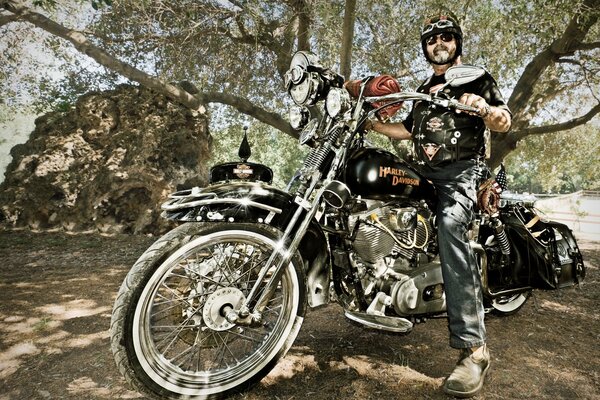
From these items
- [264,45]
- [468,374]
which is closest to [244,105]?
[264,45]

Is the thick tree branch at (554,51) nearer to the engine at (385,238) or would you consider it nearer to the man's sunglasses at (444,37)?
the man's sunglasses at (444,37)

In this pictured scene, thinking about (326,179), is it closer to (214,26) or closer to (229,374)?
(229,374)

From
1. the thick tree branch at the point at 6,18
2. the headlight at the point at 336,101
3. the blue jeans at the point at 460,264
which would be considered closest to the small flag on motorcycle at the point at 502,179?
the blue jeans at the point at 460,264

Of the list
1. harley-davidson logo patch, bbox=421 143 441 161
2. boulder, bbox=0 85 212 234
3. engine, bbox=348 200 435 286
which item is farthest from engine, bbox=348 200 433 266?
boulder, bbox=0 85 212 234

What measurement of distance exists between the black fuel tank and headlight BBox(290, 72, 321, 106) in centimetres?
47

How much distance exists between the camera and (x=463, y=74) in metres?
2.04

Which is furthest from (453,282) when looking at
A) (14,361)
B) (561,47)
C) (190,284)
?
(561,47)

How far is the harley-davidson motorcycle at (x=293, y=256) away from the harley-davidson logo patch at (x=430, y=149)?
17 centimetres

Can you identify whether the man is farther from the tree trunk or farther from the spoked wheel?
the tree trunk

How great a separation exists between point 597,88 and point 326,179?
37.3 feet

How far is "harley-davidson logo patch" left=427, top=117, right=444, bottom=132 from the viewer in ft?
8.77

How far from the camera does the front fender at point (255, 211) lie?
215 centimetres

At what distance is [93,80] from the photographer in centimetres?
1025

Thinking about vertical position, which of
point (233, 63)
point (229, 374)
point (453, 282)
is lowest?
point (229, 374)
